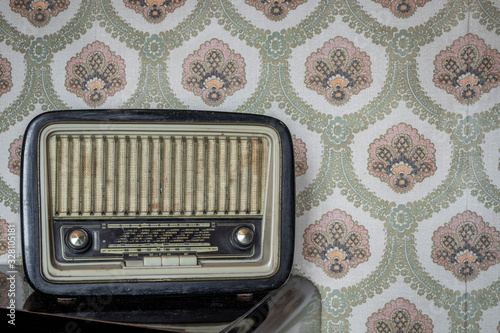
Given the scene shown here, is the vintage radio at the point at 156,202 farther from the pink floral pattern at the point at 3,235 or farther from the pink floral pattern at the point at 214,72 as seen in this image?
the pink floral pattern at the point at 3,235

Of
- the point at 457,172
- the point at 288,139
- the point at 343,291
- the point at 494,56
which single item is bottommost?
the point at 343,291

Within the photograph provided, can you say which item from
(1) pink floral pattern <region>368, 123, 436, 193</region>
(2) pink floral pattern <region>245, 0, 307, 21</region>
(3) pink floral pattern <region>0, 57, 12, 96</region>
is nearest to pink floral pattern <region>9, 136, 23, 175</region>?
(3) pink floral pattern <region>0, 57, 12, 96</region>

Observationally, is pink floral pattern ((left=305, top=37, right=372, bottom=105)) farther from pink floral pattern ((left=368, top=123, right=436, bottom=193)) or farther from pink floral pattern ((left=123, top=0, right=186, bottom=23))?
pink floral pattern ((left=123, top=0, right=186, bottom=23))

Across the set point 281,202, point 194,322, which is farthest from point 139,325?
point 281,202

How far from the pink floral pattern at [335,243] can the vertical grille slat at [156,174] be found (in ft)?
1.06

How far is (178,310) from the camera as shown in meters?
0.99

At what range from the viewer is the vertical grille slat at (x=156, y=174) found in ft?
3.37

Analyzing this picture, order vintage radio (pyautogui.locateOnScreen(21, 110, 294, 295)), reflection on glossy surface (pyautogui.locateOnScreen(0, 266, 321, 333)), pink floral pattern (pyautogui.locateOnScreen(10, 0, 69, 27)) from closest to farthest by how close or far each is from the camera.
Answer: reflection on glossy surface (pyautogui.locateOnScreen(0, 266, 321, 333)) → vintage radio (pyautogui.locateOnScreen(21, 110, 294, 295)) → pink floral pattern (pyautogui.locateOnScreen(10, 0, 69, 27))

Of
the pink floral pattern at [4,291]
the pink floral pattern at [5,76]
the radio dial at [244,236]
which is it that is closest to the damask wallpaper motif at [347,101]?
the pink floral pattern at [5,76]

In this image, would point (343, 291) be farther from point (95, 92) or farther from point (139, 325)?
point (95, 92)

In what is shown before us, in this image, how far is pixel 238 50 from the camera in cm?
A: 129

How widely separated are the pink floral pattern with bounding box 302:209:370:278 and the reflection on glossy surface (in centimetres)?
23

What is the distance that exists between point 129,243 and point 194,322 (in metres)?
0.28

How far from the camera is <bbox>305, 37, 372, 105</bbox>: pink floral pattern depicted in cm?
130
